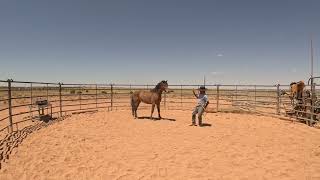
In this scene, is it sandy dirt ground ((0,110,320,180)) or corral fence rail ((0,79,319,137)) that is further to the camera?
corral fence rail ((0,79,319,137))

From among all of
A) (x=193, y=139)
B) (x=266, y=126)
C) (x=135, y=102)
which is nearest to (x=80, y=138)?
(x=193, y=139)

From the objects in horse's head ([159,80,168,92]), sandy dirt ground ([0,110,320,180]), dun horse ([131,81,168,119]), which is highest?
horse's head ([159,80,168,92])

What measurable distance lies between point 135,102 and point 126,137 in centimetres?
470

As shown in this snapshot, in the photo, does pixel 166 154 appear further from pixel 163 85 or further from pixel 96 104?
pixel 96 104

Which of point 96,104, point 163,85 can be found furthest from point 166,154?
point 96,104

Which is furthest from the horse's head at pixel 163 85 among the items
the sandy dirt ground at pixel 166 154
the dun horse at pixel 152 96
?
the sandy dirt ground at pixel 166 154

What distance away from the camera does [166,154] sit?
6457mm

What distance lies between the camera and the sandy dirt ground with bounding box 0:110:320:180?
521 centimetres

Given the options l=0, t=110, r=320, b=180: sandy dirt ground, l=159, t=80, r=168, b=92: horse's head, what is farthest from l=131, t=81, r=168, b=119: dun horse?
l=0, t=110, r=320, b=180: sandy dirt ground

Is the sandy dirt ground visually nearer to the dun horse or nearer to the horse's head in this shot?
the dun horse

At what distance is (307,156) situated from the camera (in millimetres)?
6273

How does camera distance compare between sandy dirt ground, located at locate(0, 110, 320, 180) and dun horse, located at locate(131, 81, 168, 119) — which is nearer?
sandy dirt ground, located at locate(0, 110, 320, 180)

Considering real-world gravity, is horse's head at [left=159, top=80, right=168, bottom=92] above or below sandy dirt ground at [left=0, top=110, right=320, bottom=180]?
above

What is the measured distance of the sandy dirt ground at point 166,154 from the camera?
5.21 metres
